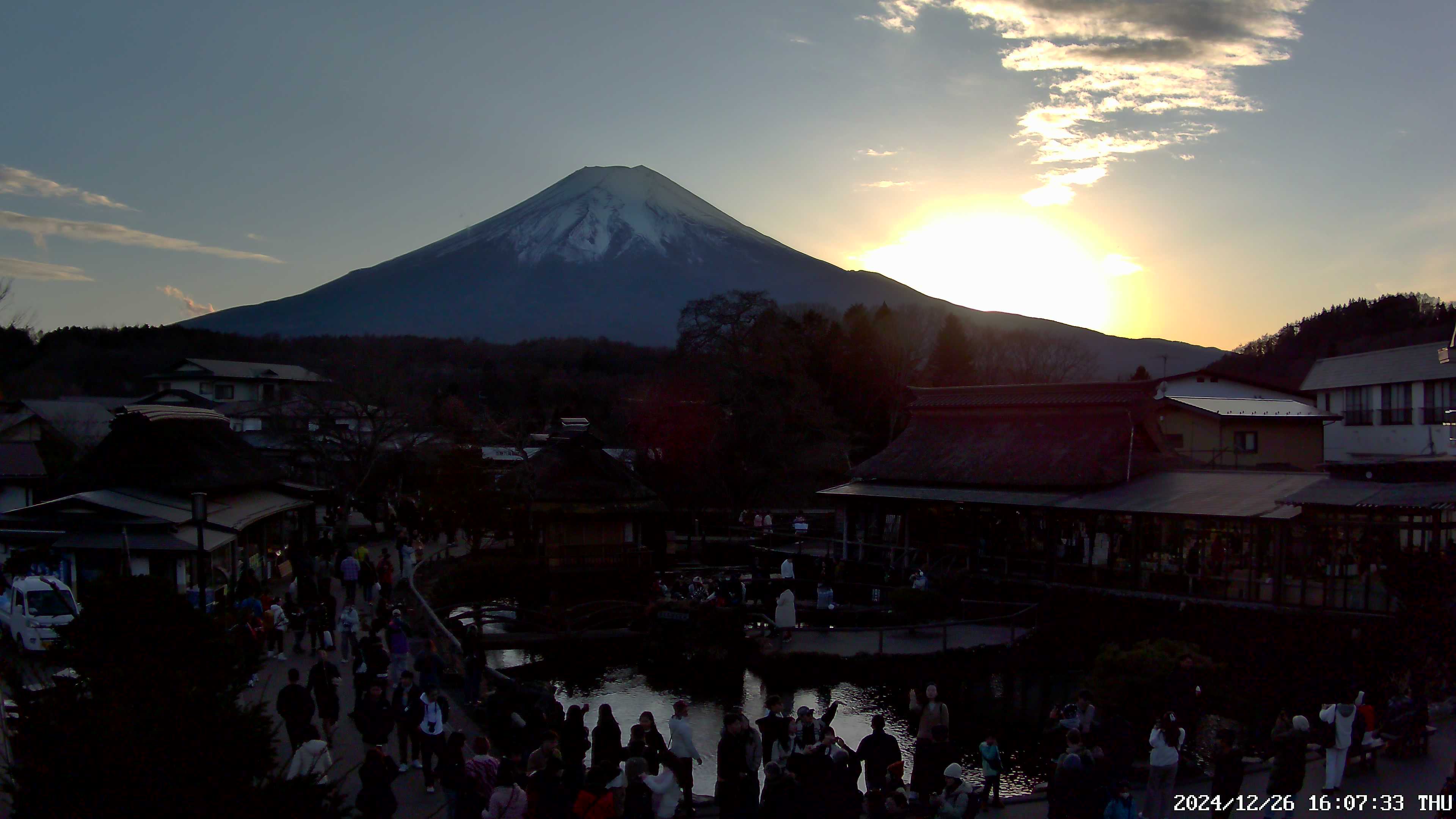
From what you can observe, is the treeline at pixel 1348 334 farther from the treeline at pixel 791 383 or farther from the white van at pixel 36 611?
the white van at pixel 36 611

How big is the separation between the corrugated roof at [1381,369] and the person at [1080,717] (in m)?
27.2

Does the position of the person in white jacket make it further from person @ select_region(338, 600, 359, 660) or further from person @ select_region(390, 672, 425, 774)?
person @ select_region(338, 600, 359, 660)

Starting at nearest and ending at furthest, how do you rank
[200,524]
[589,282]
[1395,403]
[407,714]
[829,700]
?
[407,714], [200,524], [829,700], [1395,403], [589,282]

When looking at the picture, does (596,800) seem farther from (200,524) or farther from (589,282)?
(589,282)

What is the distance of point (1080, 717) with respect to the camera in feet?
33.2

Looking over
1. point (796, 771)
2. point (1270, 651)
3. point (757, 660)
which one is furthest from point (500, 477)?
point (796, 771)

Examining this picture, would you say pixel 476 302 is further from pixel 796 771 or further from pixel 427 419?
pixel 796 771

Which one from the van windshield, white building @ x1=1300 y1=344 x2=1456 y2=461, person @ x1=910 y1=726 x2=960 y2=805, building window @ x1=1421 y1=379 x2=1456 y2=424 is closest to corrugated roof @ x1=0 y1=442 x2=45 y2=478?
the van windshield

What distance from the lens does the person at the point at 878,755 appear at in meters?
8.05

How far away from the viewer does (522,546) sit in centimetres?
2611

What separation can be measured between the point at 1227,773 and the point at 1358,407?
33711mm

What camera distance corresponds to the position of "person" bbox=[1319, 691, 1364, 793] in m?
8.59

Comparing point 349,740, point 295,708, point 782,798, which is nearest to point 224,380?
point 349,740

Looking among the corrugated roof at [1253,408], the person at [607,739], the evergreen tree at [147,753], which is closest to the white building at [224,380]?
the corrugated roof at [1253,408]
